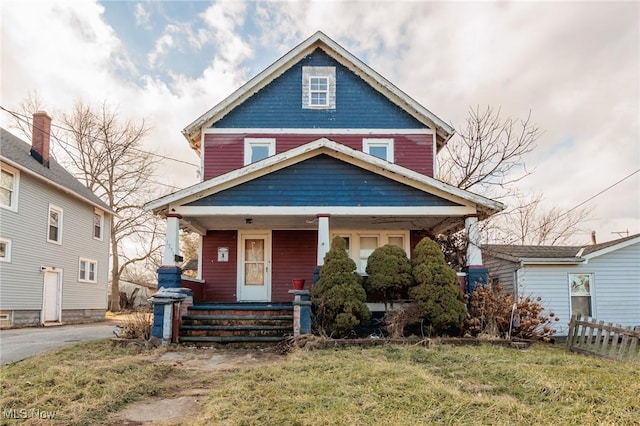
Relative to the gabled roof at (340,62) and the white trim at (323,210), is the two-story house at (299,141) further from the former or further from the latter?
the white trim at (323,210)

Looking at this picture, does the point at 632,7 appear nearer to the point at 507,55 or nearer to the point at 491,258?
the point at 507,55

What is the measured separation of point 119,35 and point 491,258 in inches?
546

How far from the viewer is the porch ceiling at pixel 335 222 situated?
1199 centimetres

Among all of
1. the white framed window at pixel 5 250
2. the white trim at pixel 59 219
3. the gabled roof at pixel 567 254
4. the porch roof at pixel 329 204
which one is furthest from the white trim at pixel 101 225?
the gabled roof at pixel 567 254

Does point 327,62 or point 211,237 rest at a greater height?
point 327,62

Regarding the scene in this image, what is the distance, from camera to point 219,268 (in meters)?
13.7

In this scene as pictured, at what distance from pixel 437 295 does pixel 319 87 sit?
25.2 feet

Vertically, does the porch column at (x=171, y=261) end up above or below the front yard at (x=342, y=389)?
above

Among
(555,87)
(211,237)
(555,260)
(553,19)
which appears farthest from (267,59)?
(555,260)

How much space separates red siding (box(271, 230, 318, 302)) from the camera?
535 inches

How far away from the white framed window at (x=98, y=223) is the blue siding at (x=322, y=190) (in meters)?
14.7

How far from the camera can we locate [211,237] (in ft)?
45.3

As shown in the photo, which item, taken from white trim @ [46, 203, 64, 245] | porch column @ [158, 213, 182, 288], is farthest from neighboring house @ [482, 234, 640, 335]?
white trim @ [46, 203, 64, 245]

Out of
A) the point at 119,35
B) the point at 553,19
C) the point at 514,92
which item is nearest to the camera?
the point at 553,19
